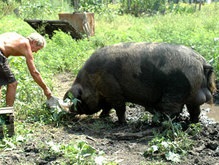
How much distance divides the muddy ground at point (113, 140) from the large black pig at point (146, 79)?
1.11ft

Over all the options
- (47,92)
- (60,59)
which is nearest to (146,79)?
(47,92)

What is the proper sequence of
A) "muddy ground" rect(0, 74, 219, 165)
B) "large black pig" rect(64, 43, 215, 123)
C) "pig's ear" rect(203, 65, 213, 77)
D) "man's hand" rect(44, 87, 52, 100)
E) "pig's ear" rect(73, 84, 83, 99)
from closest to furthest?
"muddy ground" rect(0, 74, 219, 165) < "large black pig" rect(64, 43, 215, 123) < "pig's ear" rect(203, 65, 213, 77) < "man's hand" rect(44, 87, 52, 100) < "pig's ear" rect(73, 84, 83, 99)

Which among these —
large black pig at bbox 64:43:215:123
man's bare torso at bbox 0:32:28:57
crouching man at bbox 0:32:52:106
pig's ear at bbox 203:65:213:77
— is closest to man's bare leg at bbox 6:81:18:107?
crouching man at bbox 0:32:52:106

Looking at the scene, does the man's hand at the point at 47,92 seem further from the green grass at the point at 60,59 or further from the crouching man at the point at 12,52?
the green grass at the point at 60,59

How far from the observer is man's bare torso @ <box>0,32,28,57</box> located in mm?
6734

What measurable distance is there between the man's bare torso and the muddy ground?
4.35 feet

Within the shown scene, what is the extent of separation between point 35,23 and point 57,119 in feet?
31.6

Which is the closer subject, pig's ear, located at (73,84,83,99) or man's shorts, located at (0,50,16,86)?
man's shorts, located at (0,50,16,86)

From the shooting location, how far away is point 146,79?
21.7 ft

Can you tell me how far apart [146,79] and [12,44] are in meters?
2.30

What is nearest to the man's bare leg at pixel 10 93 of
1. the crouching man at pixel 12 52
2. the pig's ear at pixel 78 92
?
the crouching man at pixel 12 52

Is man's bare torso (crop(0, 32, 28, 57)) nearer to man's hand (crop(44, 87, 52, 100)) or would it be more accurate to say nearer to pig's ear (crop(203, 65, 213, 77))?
man's hand (crop(44, 87, 52, 100))

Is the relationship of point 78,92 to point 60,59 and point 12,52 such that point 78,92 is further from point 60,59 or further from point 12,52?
point 60,59

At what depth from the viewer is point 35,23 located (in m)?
16.0
